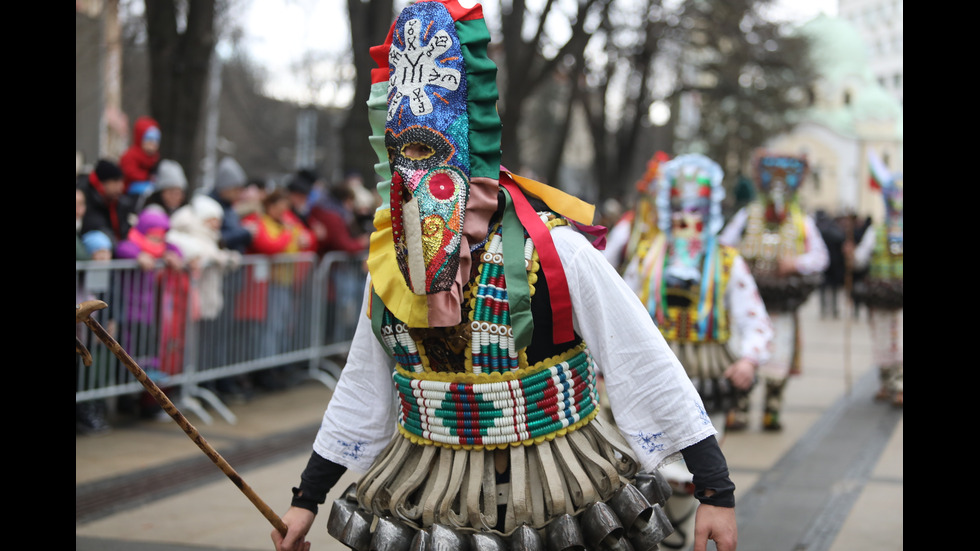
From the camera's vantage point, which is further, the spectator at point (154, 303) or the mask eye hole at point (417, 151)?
the spectator at point (154, 303)

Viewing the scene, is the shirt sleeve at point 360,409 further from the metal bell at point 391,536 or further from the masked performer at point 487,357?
the metal bell at point 391,536

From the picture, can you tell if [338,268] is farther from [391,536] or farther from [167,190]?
[391,536]

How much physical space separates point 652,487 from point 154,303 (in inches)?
221

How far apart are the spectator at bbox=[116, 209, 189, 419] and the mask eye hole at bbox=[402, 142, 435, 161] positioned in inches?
205

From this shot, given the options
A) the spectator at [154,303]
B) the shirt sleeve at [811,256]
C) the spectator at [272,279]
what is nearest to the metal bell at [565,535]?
the spectator at [154,303]

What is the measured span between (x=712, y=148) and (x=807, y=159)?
28779 mm

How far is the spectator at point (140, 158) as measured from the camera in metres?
8.48

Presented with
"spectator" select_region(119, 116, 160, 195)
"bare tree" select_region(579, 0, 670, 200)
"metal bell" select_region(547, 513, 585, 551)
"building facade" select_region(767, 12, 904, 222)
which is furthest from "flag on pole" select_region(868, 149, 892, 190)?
"building facade" select_region(767, 12, 904, 222)

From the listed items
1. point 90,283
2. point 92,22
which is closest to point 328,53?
point 92,22

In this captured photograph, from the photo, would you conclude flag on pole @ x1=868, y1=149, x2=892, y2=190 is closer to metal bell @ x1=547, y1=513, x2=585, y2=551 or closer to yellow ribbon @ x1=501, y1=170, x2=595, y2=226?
yellow ribbon @ x1=501, y1=170, x2=595, y2=226

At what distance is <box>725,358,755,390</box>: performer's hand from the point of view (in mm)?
5078

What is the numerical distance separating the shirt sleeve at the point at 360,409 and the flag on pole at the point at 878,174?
779 cm
